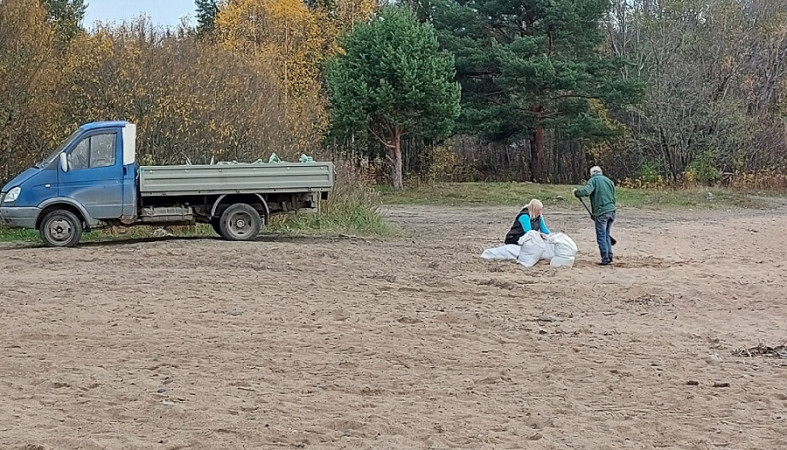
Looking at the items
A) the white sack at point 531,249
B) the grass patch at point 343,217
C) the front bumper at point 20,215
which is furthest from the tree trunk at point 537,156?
the front bumper at point 20,215

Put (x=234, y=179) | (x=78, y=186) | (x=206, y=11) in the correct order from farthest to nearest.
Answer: (x=206, y=11)
(x=234, y=179)
(x=78, y=186)

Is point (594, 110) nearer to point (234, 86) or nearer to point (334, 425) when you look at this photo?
point (234, 86)

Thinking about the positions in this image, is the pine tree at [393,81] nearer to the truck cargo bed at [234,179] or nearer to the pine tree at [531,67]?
the pine tree at [531,67]

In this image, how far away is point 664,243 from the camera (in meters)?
19.4

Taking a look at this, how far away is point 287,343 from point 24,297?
173 inches

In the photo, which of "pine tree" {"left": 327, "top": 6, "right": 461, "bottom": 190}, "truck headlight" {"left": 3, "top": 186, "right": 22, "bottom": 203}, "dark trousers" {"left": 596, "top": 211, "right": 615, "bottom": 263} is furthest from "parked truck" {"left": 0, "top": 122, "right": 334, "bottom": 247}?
"pine tree" {"left": 327, "top": 6, "right": 461, "bottom": 190}

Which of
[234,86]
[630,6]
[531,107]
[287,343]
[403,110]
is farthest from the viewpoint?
[630,6]

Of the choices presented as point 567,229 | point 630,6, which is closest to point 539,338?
point 567,229

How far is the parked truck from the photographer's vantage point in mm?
17328

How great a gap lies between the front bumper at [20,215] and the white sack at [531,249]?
28.1 feet

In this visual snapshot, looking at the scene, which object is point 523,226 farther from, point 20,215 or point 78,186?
point 20,215

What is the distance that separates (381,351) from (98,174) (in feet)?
34.8

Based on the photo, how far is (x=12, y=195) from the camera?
1730 cm

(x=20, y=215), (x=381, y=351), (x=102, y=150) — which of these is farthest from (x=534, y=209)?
(x=20, y=215)
